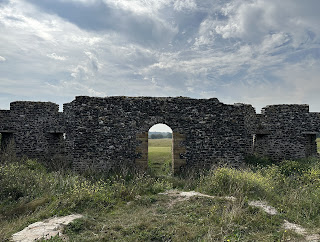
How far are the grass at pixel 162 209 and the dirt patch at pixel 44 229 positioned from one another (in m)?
0.19

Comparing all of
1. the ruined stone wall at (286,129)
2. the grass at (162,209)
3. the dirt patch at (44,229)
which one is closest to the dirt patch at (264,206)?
the grass at (162,209)

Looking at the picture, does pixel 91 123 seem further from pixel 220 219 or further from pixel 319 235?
pixel 319 235

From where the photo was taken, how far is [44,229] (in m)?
4.54

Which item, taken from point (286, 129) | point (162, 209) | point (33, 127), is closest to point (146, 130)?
point (162, 209)

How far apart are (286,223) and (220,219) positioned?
162 centimetres

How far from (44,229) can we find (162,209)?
2805mm

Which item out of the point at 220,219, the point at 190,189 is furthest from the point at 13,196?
the point at 220,219

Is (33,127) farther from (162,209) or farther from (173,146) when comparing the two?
(162,209)

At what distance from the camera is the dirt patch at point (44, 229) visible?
13.7 feet

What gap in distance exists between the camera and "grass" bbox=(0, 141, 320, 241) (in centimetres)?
445

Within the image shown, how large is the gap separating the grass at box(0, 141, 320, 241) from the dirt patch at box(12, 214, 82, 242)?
0.63 feet

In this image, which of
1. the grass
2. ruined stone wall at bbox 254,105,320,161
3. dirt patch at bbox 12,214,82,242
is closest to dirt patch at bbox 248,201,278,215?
the grass

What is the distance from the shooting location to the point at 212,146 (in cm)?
996

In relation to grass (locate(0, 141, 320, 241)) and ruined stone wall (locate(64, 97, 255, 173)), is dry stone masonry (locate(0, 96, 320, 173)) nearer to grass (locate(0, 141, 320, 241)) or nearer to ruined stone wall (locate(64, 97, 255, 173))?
ruined stone wall (locate(64, 97, 255, 173))
